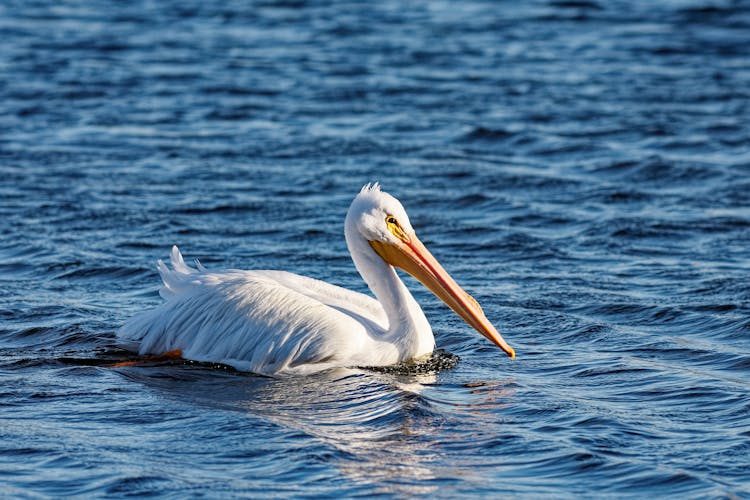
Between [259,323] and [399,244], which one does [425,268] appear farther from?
[259,323]

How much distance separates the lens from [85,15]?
18250 millimetres

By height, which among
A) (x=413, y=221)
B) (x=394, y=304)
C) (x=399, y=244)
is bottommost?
(x=413, y=221)

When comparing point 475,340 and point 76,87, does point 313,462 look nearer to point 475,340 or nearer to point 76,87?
point 475,340

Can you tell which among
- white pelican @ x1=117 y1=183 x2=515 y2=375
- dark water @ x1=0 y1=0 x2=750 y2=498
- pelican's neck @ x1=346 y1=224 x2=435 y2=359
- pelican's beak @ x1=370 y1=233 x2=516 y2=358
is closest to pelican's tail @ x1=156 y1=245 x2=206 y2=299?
white pelican @ x1=117 y1=183 x2=515 y2=375

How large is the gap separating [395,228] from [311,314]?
0.61m

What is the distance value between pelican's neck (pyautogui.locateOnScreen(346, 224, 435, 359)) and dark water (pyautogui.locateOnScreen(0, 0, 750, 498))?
8.9 inches

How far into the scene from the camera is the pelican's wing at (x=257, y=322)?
5953 millimetres

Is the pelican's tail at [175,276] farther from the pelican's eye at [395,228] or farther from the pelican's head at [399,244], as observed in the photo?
the pelican's eye at [395,228]

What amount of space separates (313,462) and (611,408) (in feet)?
4.51

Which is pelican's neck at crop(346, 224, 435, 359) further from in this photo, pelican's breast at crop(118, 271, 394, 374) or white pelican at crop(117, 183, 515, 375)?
pelican's breast at crop(118, 271, 394, 374)

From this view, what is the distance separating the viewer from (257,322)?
237 inches

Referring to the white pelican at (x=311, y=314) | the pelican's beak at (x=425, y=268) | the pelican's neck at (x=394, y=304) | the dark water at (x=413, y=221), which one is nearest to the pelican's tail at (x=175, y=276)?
the white pelican at (x=311, y=314)

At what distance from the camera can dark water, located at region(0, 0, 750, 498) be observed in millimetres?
4809

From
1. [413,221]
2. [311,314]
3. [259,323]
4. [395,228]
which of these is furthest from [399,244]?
[413,221]
